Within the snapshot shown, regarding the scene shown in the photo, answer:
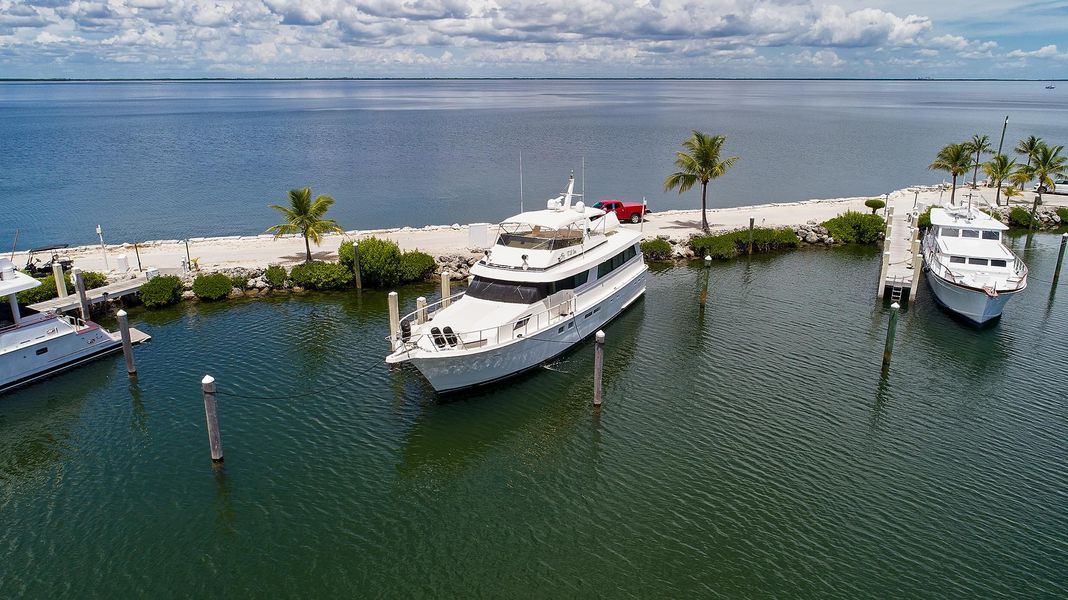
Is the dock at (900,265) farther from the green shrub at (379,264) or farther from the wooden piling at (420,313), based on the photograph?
the green shrub at (379,264)

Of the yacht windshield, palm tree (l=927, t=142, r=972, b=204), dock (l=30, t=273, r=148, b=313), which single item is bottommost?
dock (l=30, t=273, r=148, b=313)

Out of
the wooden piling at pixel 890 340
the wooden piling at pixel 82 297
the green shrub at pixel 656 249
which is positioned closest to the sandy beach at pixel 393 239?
the green shrub at pixel 656 249

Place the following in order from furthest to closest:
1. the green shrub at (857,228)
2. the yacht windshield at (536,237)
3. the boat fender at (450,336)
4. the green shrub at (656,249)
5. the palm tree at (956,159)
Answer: the palm tree at (956,159) → the green shrub at (857,228) → the green shrub at (656,249) → the yacht windshield at (536,237) → the boat fender at (450,336)

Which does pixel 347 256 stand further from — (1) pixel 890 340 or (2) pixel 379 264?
(1) pixel 890 340

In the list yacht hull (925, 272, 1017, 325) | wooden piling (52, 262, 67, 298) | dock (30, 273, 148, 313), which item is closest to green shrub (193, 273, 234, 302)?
dock (30, 273, 148, 313)

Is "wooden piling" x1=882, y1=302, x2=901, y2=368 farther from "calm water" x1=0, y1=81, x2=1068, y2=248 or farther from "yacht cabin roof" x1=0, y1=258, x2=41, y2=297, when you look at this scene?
"calm water" x1=0, y1=81, x2=1068, y2=248

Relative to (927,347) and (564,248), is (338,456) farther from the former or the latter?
(927,347)
